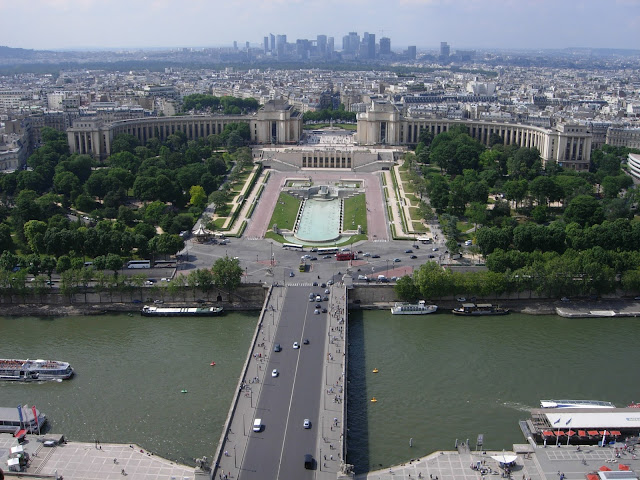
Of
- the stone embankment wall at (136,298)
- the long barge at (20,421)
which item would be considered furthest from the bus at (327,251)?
the long barge at (20,421)

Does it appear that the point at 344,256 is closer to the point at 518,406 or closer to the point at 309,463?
the point at 518,406

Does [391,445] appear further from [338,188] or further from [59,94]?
[59,94]

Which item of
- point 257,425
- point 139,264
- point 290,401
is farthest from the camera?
point 139,264

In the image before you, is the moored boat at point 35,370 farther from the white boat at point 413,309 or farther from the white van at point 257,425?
the white boat at point 413,309

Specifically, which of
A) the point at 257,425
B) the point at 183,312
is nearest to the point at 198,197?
the point at 183,312

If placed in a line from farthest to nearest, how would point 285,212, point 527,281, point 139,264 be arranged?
point 285,212 < point 139,264 < point 527,281

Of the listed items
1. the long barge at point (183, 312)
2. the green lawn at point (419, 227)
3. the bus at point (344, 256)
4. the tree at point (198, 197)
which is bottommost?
the long barge at point (183, 312)

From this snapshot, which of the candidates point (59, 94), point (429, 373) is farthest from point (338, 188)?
point (59, 94)
